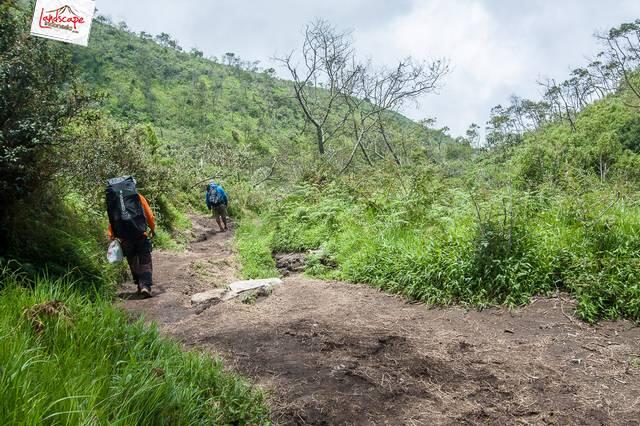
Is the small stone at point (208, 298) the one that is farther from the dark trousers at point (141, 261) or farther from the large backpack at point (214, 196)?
the large backpack at point (214, 196)

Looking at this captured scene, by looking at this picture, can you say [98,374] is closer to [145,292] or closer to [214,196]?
[145,292]

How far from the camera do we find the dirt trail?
9.80 ft

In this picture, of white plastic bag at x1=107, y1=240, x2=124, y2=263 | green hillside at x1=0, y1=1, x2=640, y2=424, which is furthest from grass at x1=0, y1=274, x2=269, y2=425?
white plastic bag at x1=107, y1=240, x2=124, y2=263

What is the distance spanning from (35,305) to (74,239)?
3.52 meters

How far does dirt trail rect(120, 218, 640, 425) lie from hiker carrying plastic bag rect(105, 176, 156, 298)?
0.50m

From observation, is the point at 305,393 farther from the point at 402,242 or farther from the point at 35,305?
the point at 402,242

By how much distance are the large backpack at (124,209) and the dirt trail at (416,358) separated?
3.22 ft

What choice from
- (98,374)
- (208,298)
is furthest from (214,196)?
(98,374)

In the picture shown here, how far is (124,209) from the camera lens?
5.84 meters

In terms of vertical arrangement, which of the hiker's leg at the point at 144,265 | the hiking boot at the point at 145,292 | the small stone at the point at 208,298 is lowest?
the hiking boot at the point at 145,292

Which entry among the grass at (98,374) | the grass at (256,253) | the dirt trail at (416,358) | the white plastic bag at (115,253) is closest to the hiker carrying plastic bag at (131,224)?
the white plastic bag at (115,253)

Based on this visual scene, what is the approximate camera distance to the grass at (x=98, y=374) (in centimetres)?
185

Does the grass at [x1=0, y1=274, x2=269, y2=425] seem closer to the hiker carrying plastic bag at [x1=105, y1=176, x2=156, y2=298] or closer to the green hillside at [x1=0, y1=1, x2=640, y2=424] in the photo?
the green hillside at [x1=0, y1=1, x2=640, y2=424]

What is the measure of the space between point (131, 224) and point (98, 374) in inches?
150
